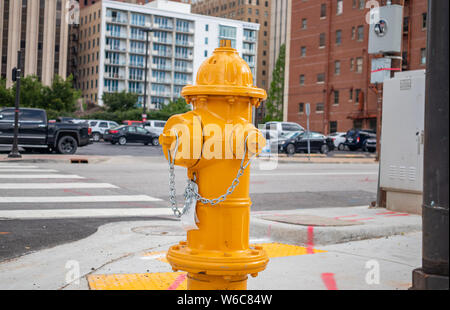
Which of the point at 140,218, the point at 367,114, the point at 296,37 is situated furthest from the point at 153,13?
the point at 140,218

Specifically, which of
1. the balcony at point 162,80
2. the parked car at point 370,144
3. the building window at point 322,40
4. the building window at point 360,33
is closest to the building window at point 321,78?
the building window at point 322,40

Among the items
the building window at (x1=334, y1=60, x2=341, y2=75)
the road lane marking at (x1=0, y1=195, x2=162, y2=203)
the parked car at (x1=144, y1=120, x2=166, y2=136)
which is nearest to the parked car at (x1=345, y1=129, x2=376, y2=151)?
the parked car at (x1=144, y1=120, x2=166, y2=136)

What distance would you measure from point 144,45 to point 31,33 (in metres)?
21.4

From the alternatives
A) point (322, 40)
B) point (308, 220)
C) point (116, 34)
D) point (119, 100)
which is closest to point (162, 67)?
point (116, 34)

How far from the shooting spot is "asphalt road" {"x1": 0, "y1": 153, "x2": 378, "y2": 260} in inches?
275

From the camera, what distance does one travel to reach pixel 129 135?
39.6 m

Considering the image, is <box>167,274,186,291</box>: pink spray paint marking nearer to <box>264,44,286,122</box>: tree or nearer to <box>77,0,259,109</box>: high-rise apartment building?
<box>264,44,286,122</box>: tree

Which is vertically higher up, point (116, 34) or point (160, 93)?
point (116, 34)

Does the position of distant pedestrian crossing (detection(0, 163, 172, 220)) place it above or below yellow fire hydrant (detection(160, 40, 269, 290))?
below

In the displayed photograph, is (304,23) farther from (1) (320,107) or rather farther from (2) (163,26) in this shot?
(2) (163,26)

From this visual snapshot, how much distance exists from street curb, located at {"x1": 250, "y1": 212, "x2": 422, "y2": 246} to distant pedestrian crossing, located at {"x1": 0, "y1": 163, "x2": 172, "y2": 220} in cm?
256

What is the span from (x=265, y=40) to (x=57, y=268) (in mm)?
134420

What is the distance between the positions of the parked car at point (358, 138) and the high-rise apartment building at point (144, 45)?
60.4m
